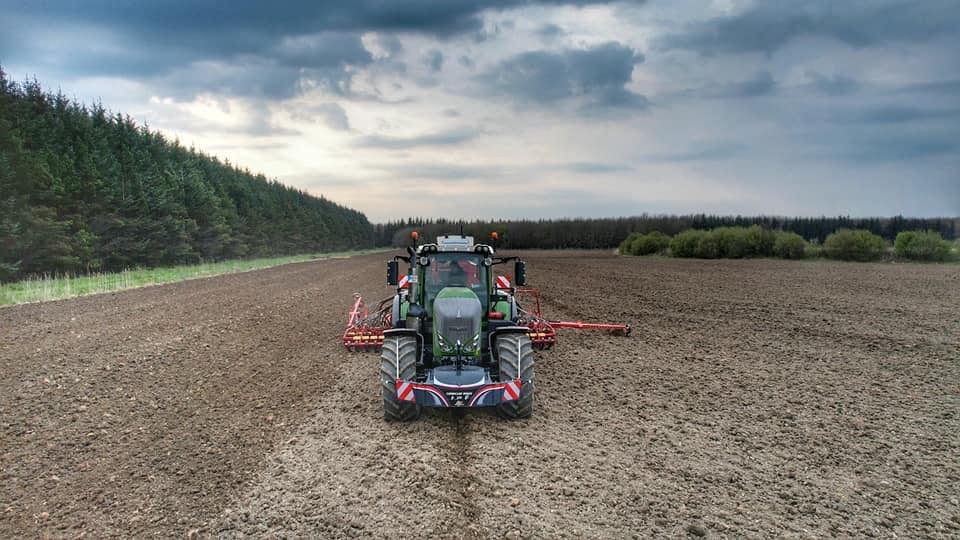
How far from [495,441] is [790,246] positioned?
47310 mm

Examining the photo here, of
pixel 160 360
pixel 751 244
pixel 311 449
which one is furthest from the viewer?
pixel 751 244

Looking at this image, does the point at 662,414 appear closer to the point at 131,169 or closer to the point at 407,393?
the point at 407,393

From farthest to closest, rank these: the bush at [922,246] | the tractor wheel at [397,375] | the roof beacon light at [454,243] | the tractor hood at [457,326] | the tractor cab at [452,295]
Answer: the bush at [922,246]
the roof beacon light at [454,243]
the tractor cab at [452,295]
the tractor hood at [457,326]
the tractor wheel at [397,375]

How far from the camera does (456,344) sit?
8336mm

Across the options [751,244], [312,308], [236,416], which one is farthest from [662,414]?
[751,244]

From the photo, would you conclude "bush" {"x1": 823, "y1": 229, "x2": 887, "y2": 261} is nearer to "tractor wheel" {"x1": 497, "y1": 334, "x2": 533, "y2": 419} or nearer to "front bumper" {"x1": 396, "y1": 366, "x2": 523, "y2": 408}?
"tractor wheel" {"x1": 497, "y1": 334, "x2": 533, "y2": 419}

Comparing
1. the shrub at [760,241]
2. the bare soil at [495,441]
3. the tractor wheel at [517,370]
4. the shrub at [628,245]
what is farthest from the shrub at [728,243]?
the tractor wheel at [517,370]

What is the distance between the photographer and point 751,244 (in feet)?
171

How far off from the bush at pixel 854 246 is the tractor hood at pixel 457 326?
144 ft

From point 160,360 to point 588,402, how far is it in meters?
8.43

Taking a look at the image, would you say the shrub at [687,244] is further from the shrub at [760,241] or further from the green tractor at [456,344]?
the green tractor at [456,344]

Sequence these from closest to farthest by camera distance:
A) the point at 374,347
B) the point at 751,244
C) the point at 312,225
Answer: the point at 374,347 < the point at 751,244 < the point at 312,225

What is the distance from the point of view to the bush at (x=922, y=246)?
40938mm

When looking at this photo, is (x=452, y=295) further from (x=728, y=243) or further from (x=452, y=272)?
(x=728, y=243)
